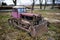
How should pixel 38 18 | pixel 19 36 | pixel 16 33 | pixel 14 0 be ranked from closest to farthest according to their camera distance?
1. pixel 19 36
2. pixel 16 33
3. pixel 38 18
4. pixel 14 0

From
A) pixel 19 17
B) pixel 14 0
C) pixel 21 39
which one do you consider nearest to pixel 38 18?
pixel 19 17

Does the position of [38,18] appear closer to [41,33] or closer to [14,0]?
[41,33]

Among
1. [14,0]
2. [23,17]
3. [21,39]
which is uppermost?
[14,0]

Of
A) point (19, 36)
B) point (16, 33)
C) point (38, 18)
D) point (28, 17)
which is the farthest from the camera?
point (28, 17)

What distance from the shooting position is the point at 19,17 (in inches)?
303

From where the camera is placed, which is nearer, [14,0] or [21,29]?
[21,29]

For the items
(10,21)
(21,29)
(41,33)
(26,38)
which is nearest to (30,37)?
(26,38)

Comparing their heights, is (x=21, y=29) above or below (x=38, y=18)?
below

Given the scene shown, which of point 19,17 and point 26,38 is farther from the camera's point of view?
point 19,17

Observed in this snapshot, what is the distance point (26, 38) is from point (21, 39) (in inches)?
9.9

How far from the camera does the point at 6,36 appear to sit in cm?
604

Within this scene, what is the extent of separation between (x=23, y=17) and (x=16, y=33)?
1.64 meters

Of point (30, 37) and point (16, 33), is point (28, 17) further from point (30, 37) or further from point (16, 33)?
point (30, 37)

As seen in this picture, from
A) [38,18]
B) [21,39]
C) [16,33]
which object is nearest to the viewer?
[21,39]
